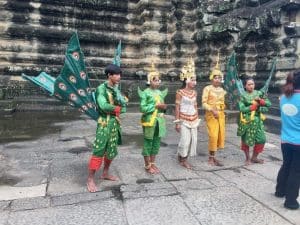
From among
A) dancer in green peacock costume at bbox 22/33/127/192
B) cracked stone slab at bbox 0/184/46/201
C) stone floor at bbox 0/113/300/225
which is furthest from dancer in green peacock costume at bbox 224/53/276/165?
cracked stone slab at bbox 0/184/46/201

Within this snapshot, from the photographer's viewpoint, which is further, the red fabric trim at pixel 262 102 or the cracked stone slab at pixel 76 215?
the red fabric trim at pixel 262 102

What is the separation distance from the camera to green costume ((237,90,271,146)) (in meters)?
5.89

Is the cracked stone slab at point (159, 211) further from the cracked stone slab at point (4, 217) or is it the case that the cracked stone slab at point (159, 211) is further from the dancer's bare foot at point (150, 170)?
the cracked stone slab at point (4, 217)

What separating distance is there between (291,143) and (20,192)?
337 cm

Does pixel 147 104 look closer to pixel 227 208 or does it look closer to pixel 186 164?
pixel 186 164

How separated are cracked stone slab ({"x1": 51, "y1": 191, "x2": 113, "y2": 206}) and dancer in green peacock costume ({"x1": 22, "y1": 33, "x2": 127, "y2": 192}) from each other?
211 mm

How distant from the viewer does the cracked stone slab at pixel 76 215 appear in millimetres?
3678

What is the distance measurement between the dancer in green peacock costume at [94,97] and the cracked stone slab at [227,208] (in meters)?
1.25

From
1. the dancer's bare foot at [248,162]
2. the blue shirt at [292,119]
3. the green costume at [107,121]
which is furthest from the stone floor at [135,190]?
the blue shirt at [292,119]

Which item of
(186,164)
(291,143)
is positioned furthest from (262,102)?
(291,143)

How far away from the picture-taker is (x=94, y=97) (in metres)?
4.91

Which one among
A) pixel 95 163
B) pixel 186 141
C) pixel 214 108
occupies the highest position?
pixel 214 108

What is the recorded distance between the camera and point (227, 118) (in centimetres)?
992

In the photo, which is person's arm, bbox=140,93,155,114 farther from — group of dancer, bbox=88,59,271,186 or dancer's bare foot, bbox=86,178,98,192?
dancer's bare foot, bbox=86,178,98,192
